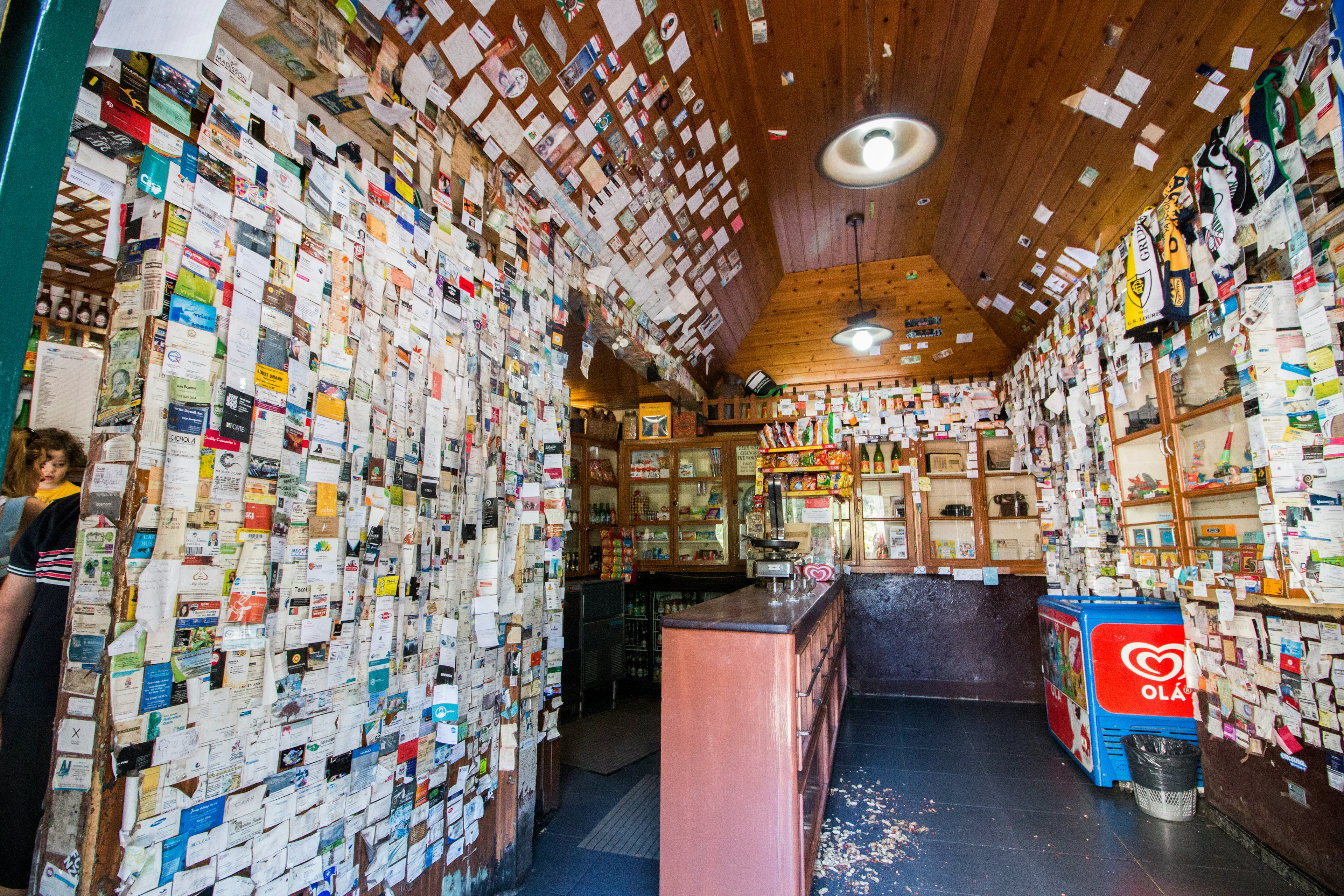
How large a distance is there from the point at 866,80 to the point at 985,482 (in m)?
3.98

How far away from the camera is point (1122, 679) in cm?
346

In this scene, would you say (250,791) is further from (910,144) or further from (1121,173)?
(1121,173)

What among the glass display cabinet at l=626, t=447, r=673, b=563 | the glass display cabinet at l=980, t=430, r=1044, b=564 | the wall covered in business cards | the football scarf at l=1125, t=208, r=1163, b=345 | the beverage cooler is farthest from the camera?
the glass display cabinet at l=626, t=447, r=673, b=563

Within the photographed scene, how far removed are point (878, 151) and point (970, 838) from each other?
341 cm

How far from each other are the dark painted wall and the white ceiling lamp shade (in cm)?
404

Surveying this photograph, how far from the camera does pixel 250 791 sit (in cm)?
150

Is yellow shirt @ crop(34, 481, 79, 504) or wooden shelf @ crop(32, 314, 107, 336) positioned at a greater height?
wooden shelf @ crop(32, 314, 107, 336)

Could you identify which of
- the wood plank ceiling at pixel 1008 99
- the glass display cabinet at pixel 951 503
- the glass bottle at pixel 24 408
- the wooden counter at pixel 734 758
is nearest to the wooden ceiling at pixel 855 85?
the wood plank ceiling at pixel 1008 99

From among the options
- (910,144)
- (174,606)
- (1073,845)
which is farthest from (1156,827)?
(174,606)

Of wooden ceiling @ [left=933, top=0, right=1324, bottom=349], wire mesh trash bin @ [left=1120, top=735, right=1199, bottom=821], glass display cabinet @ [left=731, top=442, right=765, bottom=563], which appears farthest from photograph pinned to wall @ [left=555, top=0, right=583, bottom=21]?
glass display cabinet @ [left=731, top=442, right=765, bottom=563]

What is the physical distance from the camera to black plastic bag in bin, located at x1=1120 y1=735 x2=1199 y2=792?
A: 3131 mm

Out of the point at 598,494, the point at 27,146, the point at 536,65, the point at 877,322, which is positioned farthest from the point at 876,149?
the point at 598,494

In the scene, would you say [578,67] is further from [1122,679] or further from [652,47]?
[1122,679]

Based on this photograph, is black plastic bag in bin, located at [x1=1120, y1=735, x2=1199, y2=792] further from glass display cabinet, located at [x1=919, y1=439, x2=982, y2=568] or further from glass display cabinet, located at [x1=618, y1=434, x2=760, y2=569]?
glass display cabinet, located at [x1=618, y1=434, x2=760, y2=569]
